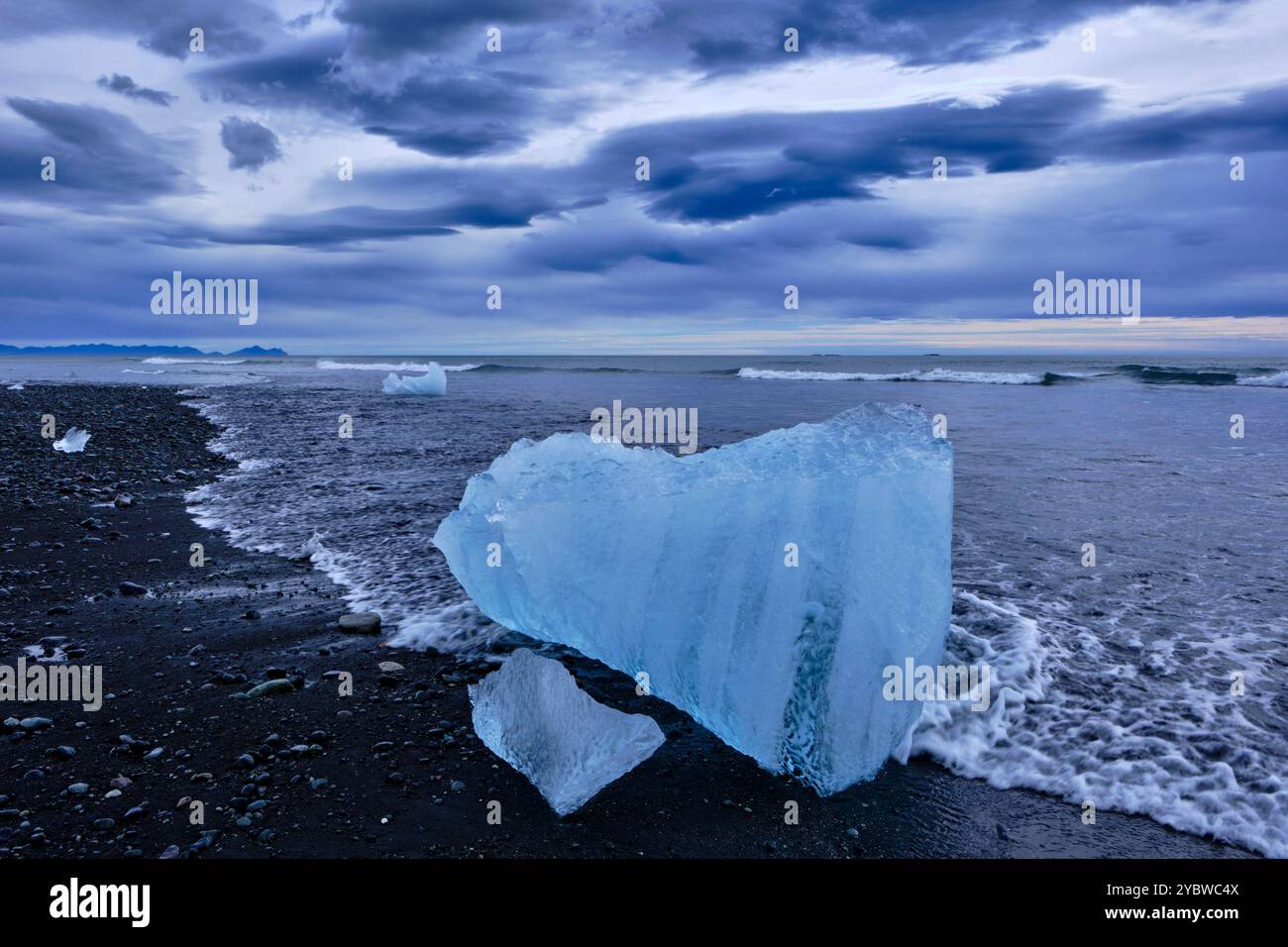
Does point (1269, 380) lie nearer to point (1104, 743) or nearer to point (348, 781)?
point (1104, 743)

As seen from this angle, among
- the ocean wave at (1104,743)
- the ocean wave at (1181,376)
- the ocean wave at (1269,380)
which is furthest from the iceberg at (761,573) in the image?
the ocean wave at (1181,376)

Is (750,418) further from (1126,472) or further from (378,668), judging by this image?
(378,668)

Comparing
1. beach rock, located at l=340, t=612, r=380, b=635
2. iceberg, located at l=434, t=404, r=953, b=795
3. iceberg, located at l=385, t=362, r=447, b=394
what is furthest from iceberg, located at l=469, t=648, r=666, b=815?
iceberg, located at l=385, t=362, r=447, b=394

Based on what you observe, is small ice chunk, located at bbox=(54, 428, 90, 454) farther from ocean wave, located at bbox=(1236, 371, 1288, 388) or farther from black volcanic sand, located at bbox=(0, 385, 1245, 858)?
ocean wave, located at bbox=(1236, 371, 1288, 388)

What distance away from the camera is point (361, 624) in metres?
7.14

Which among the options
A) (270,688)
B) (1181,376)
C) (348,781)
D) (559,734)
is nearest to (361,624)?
(270,688)

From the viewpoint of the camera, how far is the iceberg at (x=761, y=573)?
197 inches

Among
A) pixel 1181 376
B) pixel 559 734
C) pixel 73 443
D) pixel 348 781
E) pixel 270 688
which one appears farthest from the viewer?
pixel 1181 376

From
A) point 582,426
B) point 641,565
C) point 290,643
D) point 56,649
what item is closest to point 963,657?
point 641,565

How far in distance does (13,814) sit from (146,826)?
0.78 m

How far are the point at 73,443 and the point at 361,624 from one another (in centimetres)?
1416

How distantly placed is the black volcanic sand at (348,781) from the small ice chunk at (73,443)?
1107cm

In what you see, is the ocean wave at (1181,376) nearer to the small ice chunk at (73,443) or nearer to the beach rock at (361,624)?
the beach rock at (361,624)

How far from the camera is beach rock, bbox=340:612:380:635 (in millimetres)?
7086
